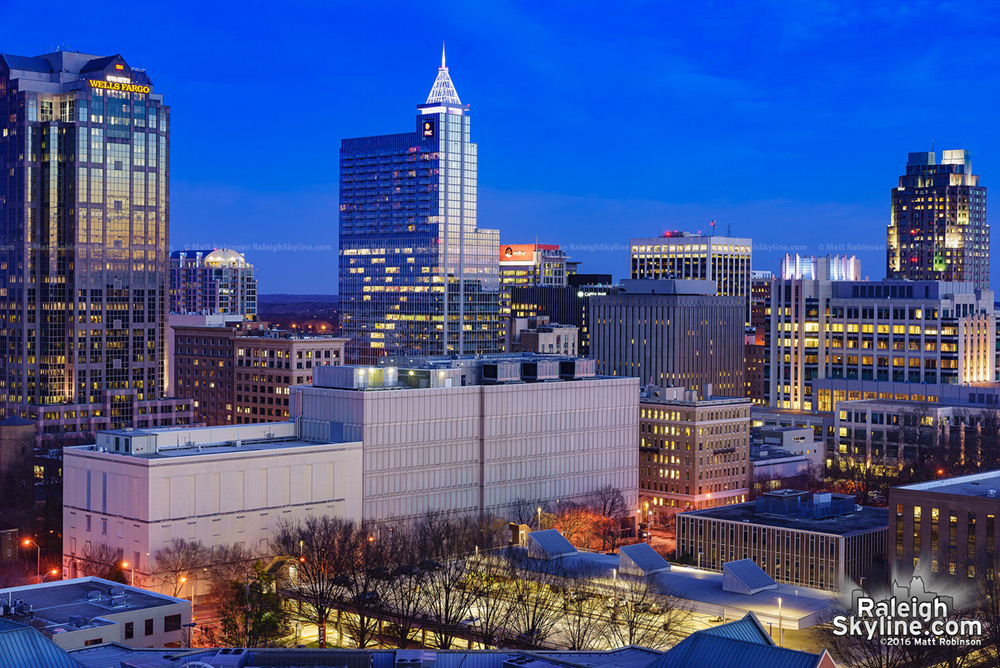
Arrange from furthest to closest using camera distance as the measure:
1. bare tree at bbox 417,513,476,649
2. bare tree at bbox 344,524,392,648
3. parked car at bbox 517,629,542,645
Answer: bare tree at bbox 344,524,392,648 → bare tree at bbox 417,513,476,649 → parked car at bbox 517,629,542,645

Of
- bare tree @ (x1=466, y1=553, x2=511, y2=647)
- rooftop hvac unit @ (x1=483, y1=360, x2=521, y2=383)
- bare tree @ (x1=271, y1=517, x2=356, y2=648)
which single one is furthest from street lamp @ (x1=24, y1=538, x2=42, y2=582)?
rooftop hvac unit @ (x1=483, y1=360, x2=521, y2=383)

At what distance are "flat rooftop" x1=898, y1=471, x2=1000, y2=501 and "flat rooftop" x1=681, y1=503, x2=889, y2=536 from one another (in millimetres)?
9203

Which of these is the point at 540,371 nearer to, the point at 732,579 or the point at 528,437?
the point at 528,437

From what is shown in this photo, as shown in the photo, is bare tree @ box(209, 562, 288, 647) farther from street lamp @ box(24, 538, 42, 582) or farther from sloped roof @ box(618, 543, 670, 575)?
sloped roof @ box(618, 543, 670, 575)

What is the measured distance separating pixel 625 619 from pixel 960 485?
1819 inches

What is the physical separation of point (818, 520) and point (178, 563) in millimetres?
65267

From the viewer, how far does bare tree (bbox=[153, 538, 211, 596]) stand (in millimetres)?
126375

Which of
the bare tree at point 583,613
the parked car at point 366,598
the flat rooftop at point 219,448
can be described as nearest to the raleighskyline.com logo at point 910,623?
the bare tree at point 583,613

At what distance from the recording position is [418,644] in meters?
106

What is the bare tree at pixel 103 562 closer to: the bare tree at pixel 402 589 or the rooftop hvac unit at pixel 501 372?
the bare tree at pixel 402 589

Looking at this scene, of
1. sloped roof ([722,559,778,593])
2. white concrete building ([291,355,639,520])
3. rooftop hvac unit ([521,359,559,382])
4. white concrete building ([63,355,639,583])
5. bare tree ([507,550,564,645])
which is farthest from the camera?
rooftop hvac unit ([521,359,559,382])

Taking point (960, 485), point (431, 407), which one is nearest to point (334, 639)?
point (431, 407)

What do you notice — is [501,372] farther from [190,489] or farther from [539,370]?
[190,489]

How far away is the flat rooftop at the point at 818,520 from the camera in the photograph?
141m
